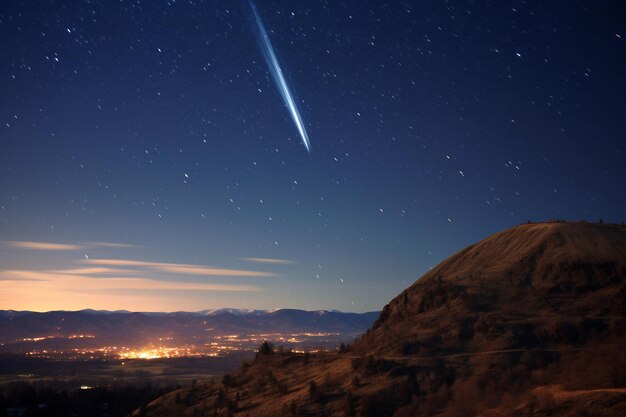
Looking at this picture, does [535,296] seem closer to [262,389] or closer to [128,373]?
[262,389]

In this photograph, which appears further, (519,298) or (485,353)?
(519,298)

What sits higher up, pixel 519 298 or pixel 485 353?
pixel 519 298

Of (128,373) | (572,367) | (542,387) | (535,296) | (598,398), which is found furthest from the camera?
(128,373)

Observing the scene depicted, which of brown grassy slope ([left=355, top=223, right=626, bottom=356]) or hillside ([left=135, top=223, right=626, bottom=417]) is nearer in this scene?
hillside ([left=135, top=223, right=626, bottom=417])

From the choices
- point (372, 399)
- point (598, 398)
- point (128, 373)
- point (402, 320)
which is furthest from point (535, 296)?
point (128, 373)

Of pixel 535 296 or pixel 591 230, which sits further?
pixel 591 230

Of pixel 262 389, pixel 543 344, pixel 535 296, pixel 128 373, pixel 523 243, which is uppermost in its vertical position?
pixel 523 243

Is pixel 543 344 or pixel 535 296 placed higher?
pixel 535 296

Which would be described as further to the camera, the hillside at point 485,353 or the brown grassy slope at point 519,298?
the brown grassy slope at point 519,298
